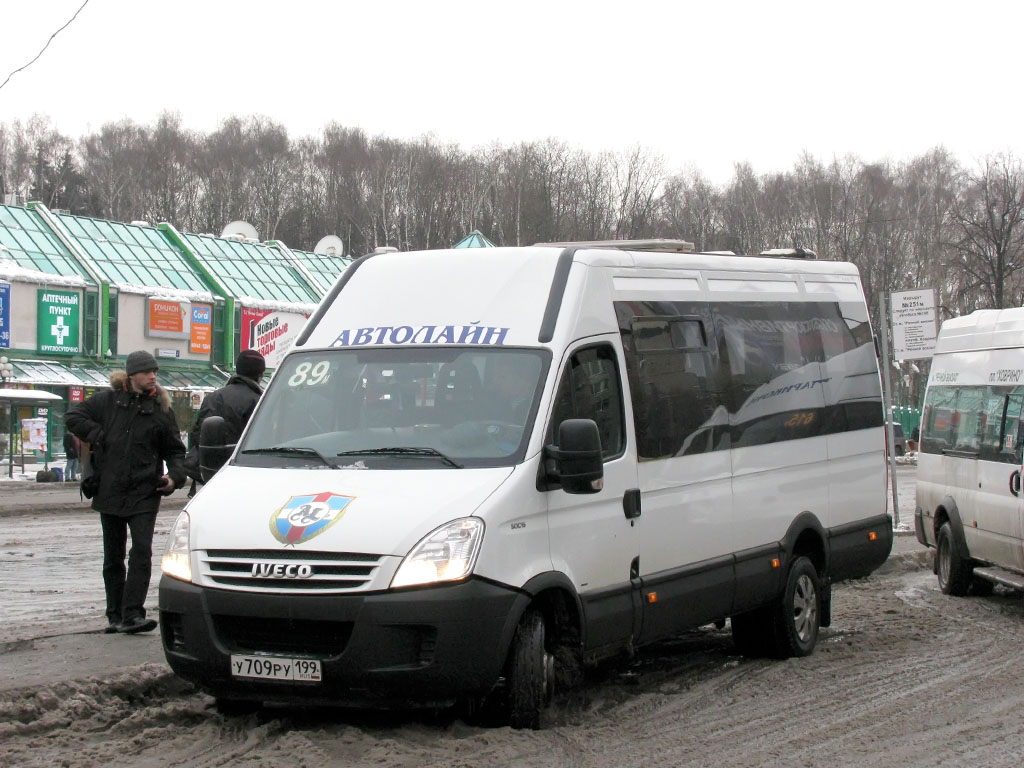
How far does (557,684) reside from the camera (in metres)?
7.17

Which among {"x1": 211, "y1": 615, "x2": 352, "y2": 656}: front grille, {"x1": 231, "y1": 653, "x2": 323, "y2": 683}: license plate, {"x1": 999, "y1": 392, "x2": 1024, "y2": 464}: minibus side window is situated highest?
{"x1": 999, "y1": 392, "x2": 1024, "y2": 464}: minibus side window

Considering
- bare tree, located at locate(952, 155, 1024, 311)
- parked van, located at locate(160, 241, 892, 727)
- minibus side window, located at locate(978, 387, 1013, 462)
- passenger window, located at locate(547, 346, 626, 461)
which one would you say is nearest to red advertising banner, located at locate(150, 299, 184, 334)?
bare tree, located at locate(952, 155, 1024, 311)

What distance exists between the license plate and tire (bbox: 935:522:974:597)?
802 cm

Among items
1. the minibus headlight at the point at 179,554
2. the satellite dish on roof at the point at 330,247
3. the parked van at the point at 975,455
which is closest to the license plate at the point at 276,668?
the minibus headlight at the point at 179,554

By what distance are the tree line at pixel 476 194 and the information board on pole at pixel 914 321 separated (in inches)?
1334

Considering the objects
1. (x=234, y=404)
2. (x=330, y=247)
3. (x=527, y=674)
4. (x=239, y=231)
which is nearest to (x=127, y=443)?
(x=234, y=404)

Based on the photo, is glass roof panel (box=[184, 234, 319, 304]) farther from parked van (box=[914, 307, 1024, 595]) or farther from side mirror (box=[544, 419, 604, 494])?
side mirror (box=[544, 419, 604, 494])

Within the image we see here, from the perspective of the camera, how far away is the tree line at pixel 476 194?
6831cm

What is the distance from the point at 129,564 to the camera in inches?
367

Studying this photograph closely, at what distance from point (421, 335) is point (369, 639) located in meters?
1.97

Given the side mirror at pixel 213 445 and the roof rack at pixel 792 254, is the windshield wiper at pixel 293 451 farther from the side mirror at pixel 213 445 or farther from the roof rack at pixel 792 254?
the roof rack at pixel 792 254

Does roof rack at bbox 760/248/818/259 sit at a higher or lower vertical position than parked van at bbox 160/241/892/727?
higher

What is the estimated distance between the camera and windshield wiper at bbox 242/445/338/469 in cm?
709

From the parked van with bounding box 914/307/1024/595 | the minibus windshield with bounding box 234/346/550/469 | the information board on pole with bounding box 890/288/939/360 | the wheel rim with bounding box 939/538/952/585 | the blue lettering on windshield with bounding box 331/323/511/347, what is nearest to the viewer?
the minibus windshield with bounding box 234/346/550/469
